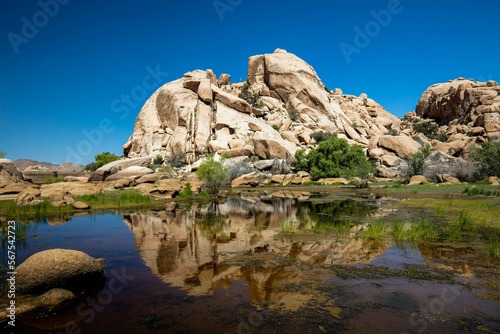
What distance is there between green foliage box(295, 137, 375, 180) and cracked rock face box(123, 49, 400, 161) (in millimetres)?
5326

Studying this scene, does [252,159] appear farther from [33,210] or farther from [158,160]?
[33,210]

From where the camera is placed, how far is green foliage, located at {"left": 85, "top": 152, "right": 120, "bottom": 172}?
64.0 meters

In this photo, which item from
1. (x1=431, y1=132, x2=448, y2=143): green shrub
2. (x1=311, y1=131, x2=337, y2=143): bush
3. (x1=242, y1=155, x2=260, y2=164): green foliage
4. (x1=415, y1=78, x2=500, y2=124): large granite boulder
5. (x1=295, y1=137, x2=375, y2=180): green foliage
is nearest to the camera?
(x1=295, y1=137, x2=375, y2=180): green foliage

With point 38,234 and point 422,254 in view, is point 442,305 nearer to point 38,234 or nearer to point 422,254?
point 422,254

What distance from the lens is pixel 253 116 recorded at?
→ 69312mm

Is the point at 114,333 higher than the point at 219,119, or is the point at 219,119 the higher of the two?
the point at 219,119

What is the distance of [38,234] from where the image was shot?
37.0ft

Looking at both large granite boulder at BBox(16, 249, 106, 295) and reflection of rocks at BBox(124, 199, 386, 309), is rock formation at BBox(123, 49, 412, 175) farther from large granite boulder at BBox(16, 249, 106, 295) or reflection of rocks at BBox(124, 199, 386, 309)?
large granite boulder at BBox(16, 249, 106, 295)

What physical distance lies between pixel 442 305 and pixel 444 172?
38893mm

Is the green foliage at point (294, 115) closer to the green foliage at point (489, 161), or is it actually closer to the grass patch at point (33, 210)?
the green foliage at point (489, 161)

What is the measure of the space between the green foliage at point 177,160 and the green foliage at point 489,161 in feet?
156

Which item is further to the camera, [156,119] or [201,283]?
[156,119]

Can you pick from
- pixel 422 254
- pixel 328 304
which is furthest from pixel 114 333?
pixel 422 254

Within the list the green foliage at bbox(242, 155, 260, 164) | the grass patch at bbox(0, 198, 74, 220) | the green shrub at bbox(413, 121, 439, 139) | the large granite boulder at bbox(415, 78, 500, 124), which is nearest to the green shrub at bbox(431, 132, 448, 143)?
the green shrub at bbox(413, 121, 439, 139)
